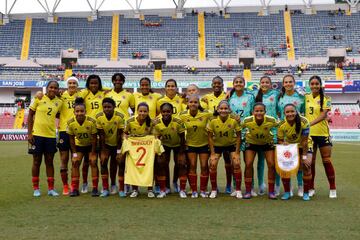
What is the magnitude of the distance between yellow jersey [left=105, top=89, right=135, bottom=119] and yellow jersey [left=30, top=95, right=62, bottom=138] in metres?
0.91

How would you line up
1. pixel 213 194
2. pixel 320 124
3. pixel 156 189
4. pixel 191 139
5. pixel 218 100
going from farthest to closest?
pixel 218 100 → pixel 156 189 → pixel 191 139 → pixel 320 124 → pixel 213 194

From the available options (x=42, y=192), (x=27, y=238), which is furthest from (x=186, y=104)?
(x=27, y=238)

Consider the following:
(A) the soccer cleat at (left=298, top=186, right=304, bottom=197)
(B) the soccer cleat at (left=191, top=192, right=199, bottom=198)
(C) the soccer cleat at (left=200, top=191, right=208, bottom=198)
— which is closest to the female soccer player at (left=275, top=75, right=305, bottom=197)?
(A) the soccer cleat at (left=298, top=186, right=304, bottom=197)

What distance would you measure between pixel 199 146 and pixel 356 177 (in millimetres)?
4066

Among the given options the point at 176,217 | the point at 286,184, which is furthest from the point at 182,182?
the point at 176,217

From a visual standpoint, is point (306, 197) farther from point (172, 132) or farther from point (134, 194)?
point (134, 194)

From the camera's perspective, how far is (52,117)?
23.1 ft

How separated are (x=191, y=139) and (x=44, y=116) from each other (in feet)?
7.56

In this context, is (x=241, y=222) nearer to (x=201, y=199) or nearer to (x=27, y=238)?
(x=201, y=199)

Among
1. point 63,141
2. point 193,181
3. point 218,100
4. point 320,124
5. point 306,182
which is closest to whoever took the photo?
point 306,182

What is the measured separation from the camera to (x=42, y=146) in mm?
6930

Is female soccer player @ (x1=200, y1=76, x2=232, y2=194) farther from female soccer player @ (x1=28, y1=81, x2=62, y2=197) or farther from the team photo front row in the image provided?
female soccer player @ (x1=28, y1=81, x2=62, y2=197)

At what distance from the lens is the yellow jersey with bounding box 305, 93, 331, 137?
6.84m

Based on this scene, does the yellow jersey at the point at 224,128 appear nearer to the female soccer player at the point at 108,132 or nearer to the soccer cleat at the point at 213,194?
Result: the soccer cleat at the point at 213,194
